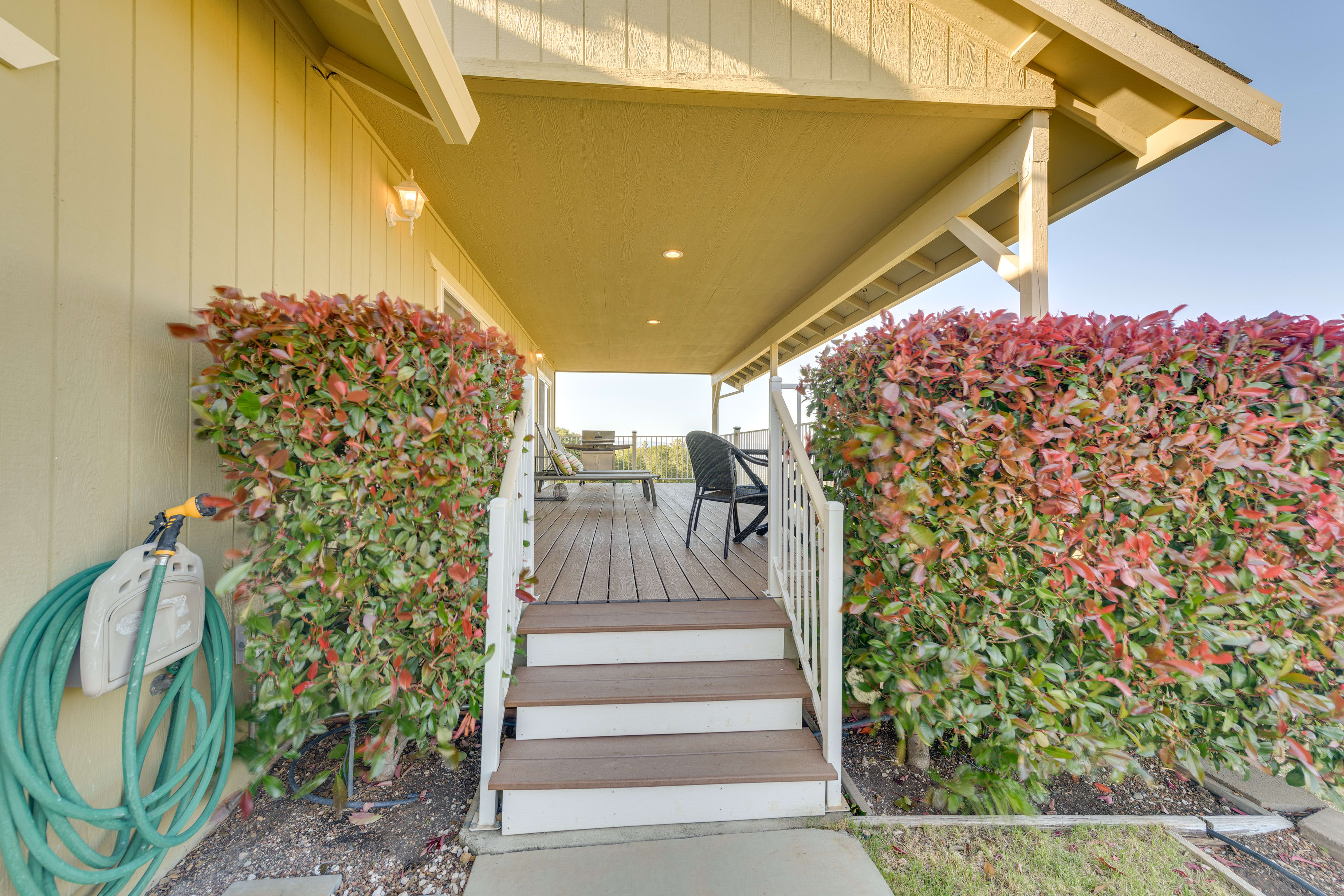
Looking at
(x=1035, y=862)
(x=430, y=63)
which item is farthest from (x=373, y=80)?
(x=1035, y=862)

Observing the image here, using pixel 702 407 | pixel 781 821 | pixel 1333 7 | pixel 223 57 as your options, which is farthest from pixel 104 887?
pixel 702 407

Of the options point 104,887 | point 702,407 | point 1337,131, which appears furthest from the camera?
point 702,407

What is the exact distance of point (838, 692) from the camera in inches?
63.2

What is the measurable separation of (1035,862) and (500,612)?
5.87 feet

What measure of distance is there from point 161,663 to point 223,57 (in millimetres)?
1966

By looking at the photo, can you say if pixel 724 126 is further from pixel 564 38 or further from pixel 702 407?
pixel 702 407

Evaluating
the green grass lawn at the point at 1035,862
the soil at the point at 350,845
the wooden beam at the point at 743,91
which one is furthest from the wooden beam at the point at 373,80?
the green grass lawn at the point at 1035,862

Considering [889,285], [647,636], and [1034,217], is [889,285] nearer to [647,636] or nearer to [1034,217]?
[1034,217]

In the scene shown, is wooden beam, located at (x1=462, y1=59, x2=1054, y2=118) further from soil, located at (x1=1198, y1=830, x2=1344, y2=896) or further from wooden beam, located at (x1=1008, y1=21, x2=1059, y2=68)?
soil, located at (x1=1198, y1=830, x2=1344, y2=896)

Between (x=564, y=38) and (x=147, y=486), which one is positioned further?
(x=564, y=38)

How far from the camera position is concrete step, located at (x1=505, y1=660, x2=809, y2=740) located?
166cm

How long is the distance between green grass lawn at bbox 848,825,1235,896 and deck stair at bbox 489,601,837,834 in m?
0.27

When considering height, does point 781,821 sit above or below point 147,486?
below

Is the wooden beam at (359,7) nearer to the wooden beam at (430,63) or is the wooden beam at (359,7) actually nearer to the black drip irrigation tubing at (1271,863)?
the wooden beam at (430,63)
